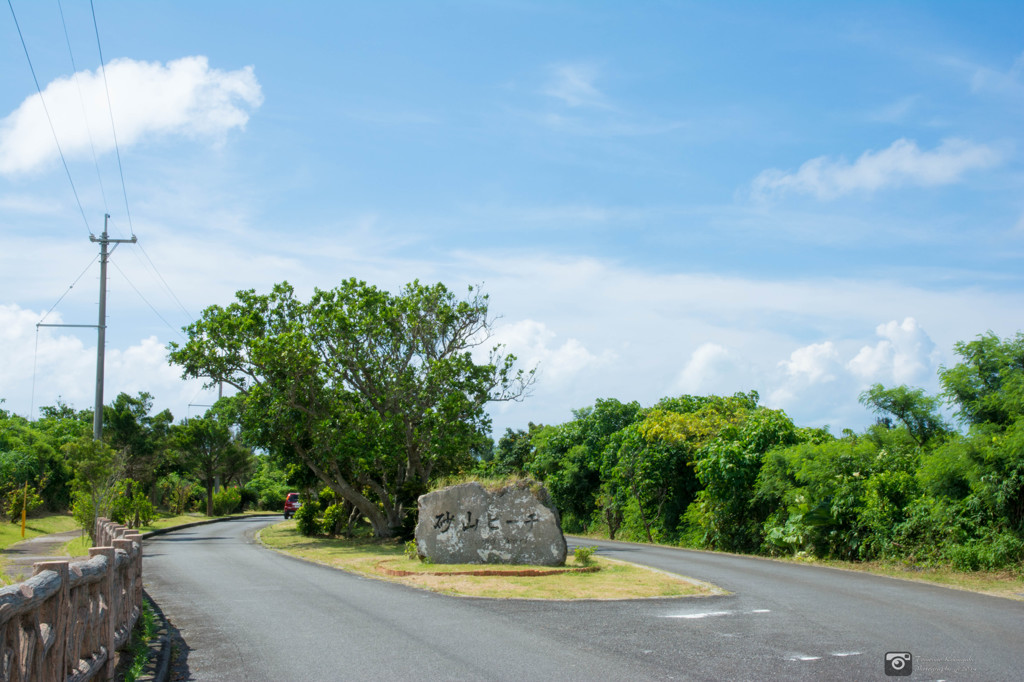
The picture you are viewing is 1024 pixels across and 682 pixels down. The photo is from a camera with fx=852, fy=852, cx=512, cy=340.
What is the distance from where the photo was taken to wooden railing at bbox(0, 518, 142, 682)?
5.29 meters

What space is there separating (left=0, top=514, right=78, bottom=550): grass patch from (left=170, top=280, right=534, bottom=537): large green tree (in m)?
7.97

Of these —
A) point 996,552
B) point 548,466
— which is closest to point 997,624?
point 996,552

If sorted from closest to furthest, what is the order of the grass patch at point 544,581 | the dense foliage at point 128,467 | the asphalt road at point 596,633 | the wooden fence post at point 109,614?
the wooden fence post at point 109,614 < the asphalt road at point 596,633 < the grass patch at point 544,581 < the dense foliage at point 128,467

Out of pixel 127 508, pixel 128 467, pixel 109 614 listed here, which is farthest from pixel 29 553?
pixel 128 467

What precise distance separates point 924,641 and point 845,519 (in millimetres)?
11766

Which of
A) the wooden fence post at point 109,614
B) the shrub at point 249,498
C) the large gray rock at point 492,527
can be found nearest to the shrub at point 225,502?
the shrub at point 249,498

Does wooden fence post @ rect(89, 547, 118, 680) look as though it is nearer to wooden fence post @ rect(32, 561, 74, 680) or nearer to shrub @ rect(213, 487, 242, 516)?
wooden fence post @ rect(32, 561, 74, 680)

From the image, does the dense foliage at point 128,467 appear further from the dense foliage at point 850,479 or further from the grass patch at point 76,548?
the dense foliage at point 850,479

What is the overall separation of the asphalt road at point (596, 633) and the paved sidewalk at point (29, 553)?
3.58m

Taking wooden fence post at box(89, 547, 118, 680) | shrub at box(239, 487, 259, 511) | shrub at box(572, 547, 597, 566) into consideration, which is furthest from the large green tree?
shrub at box(239, 487, 259, 511)

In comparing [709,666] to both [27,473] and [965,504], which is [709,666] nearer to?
[965,504]

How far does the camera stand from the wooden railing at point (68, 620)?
5.29 m

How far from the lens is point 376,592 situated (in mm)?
14992

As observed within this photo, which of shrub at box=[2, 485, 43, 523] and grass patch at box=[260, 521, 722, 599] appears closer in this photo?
grass patch at box=[260, 521, 722, 599]
